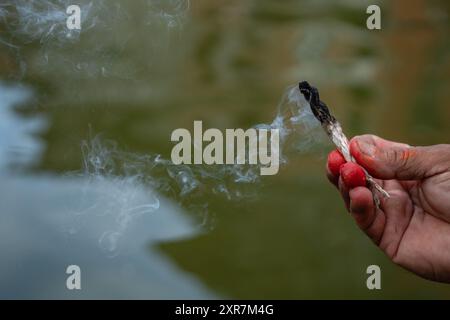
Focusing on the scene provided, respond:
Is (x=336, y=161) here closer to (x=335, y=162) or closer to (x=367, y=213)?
(x=335, y=162)

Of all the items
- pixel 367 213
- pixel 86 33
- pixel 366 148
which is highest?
pixel 86 33

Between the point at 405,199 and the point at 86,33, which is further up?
the point at 86,33

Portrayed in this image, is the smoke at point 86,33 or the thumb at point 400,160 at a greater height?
the smoke at point 86,33

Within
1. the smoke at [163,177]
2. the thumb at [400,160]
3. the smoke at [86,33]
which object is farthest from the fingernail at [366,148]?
the smoke at [86,33]

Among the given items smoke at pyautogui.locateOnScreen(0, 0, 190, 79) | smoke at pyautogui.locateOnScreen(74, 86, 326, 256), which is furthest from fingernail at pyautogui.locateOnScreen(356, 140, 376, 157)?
smoke at pyautogui.locateOnScreen(0, 0, 190, 79)

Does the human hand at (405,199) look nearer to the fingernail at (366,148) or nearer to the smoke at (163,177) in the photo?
the fingernail at (366,148)

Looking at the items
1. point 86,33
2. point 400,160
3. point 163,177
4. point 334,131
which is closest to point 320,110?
point 334,131

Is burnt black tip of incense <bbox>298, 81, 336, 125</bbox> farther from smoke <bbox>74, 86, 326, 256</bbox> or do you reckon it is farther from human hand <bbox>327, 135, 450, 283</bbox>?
smoke <bbox>74, 86, 326, 256</bbox>
